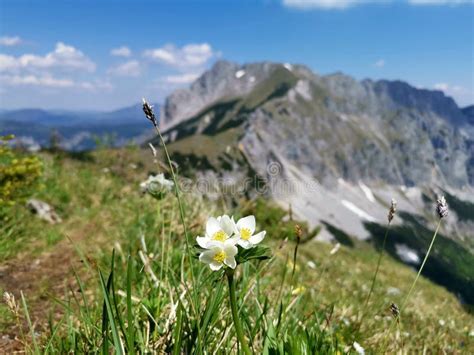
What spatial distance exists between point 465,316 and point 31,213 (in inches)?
385

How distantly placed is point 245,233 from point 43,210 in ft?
26.7

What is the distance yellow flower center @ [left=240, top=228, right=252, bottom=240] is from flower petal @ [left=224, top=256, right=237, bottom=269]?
→ 0.69 ft

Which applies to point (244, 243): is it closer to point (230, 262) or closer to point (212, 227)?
point (230, 262)

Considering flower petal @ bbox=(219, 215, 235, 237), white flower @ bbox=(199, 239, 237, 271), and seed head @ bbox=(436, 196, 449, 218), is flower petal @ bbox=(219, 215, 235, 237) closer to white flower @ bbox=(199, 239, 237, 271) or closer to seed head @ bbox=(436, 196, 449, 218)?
white flower @ bbox=(199, 239, 237, 271)

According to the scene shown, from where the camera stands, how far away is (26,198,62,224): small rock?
901 centimetres

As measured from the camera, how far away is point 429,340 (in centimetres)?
522

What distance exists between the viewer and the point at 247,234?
2.29m

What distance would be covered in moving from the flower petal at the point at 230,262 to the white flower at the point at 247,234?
0.09 m

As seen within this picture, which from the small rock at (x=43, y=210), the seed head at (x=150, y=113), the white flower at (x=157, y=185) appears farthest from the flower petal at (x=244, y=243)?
the small rock at (x=43, y=210)

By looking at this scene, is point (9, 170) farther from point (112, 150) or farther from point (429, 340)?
point (112, 150)

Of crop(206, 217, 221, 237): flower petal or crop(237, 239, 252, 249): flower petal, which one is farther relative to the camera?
crop(206, 217, 221, 237): flower petal

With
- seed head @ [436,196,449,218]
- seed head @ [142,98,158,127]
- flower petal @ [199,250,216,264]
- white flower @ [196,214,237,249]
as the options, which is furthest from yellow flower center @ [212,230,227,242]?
seed head @ [436,196,449,218]

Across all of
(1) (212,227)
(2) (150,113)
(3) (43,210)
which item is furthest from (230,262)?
(3) (43,210)

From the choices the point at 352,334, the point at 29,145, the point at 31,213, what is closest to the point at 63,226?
the point at 31,213
